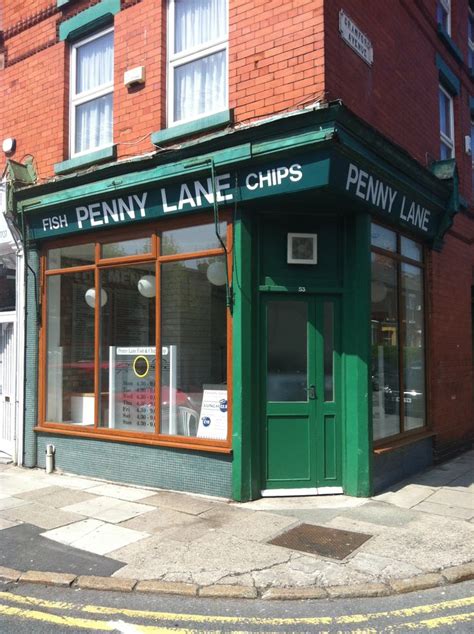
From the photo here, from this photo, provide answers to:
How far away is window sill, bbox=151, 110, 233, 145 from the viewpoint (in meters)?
6.96

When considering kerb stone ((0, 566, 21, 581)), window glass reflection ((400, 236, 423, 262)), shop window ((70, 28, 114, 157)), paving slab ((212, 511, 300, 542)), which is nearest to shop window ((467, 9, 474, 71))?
window glass reflection ((400, 236, 423, 262))

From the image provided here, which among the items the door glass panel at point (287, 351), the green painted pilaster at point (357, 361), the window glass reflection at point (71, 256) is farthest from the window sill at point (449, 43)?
the window glass reflection at point (71, 256)

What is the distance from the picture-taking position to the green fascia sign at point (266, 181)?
6.18 metres

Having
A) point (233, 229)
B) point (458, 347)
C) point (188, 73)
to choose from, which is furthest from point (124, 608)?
point (458, 347)

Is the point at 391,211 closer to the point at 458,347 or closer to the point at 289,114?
the point at 289,114

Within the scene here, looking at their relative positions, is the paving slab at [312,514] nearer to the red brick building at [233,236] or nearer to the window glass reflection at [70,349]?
the red brick building at [233,236]

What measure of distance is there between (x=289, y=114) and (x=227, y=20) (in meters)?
2.11

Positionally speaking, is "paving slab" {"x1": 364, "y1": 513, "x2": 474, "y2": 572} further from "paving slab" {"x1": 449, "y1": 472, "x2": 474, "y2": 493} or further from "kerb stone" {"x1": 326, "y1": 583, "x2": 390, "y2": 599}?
"paving slab" {"x1": 449, "y1": 472, "x2": 474, "y2": 493}

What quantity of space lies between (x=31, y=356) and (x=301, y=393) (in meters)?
4.51

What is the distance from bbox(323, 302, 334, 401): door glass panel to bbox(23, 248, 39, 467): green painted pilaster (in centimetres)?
464

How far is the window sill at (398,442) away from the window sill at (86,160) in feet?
17.7

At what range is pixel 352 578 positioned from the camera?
15.0 ft

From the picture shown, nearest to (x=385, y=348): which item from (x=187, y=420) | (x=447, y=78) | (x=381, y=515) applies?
(x=381, y=515)

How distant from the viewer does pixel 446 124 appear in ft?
34.1
